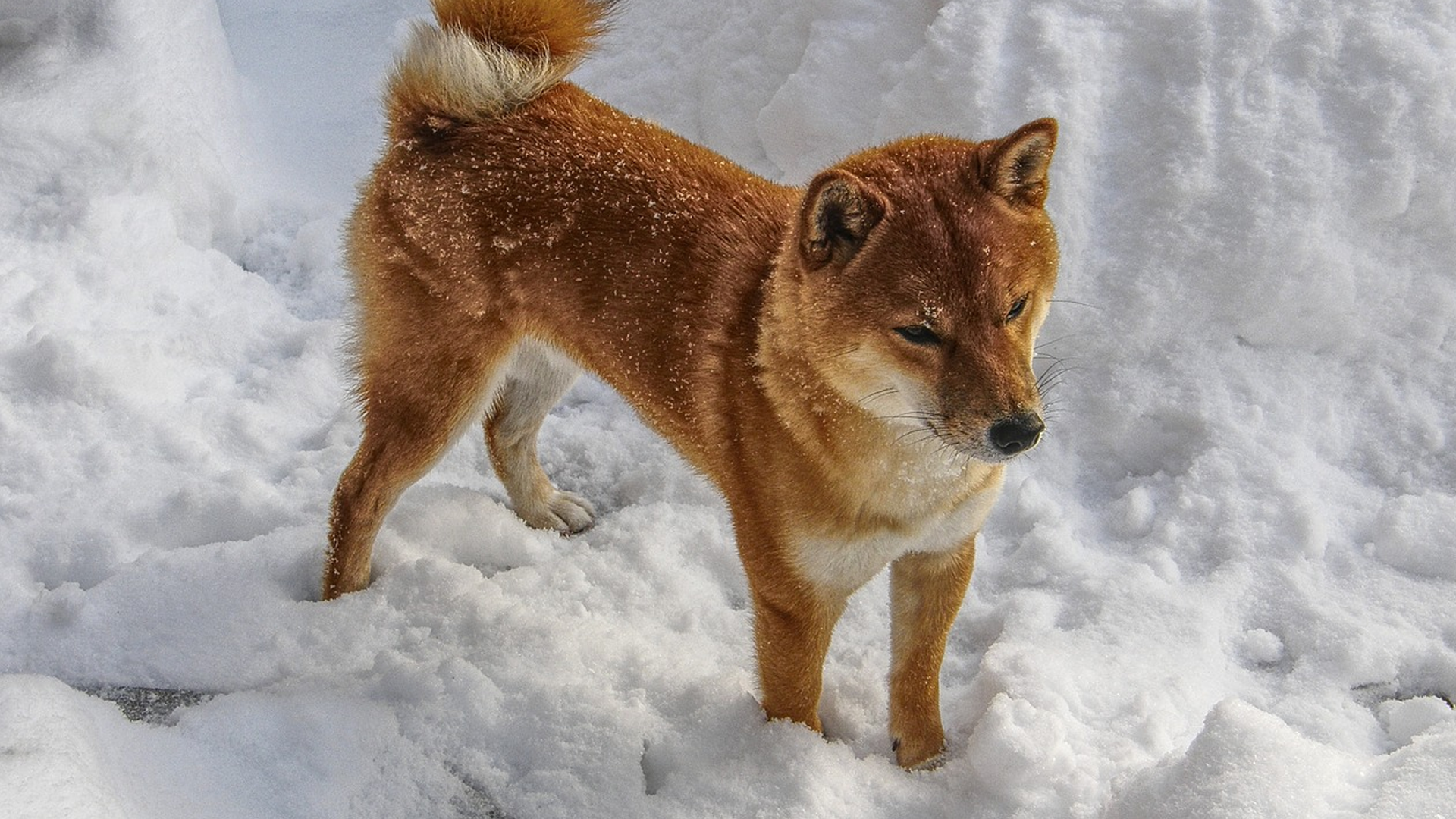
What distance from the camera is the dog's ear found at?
6.77ft

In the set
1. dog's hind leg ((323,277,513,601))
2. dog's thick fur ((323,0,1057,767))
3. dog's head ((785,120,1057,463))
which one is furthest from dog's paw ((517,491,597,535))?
dog's head ((785,120,1057,463))

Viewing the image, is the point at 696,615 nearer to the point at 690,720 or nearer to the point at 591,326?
the point at 690,720

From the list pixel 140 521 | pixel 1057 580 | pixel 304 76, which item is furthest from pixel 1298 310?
pixel 304 76

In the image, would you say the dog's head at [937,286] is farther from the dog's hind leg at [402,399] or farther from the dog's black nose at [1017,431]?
the dog's hind leg at [402,399]

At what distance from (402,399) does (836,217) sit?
129 centimetres

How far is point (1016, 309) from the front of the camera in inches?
84.5

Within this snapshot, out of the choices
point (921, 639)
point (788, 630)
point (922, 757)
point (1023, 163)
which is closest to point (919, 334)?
point (1023, 163)

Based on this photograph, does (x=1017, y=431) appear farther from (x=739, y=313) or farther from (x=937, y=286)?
(x=739, y=313)

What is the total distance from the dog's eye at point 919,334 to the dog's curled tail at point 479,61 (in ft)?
4.04

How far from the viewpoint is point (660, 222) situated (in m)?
2.59

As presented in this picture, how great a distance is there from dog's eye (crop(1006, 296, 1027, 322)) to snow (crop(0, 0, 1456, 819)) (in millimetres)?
860

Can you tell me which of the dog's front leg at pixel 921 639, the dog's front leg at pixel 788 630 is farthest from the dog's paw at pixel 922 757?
the dog's front leg at pixel 788 630

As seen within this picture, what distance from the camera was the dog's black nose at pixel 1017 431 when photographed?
6.59ft

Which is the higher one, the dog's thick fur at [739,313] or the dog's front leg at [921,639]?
the dog's thick fur at [739,313]
